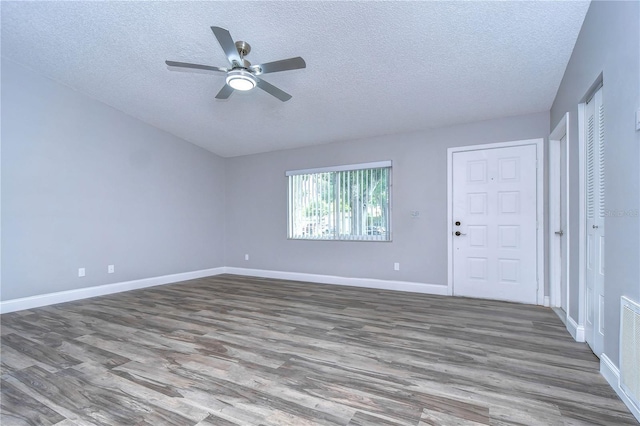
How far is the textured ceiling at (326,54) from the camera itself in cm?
264

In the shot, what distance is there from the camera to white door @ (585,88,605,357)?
7.43 feet

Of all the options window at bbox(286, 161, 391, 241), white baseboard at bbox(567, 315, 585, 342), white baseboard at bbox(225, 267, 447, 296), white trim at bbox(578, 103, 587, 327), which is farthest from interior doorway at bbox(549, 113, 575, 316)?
window at bbox(286, 161, 391, 241)

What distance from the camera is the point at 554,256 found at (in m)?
3.80

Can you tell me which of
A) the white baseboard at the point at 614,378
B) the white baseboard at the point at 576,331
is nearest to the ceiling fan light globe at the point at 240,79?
the white baseboard at the point at 614,378

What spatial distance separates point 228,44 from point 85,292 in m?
4.15

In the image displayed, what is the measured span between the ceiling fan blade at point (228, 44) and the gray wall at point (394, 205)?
293 cm

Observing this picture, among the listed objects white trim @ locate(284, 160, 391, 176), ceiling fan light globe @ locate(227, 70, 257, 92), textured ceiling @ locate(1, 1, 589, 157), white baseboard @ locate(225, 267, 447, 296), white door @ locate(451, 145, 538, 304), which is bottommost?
white baseboard @ locate(225, 267, 447, 296)

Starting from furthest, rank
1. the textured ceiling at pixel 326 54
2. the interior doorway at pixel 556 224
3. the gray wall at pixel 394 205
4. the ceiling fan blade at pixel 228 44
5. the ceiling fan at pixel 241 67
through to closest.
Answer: the gray wall at pixel 394 205
the interior doorway at pixel 556 224
the textured ceiling at pixel 326 54
the ceiling fan at pixel 241 67
the ceiling fan blade at pixel 228 44

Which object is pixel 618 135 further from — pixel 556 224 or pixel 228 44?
pixel 228 44

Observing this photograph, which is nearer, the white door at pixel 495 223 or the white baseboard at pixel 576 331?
the white baseboard at pixel 576 331

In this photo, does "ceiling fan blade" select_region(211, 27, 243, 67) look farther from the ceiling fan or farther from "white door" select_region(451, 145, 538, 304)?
"white door" select_region(451, 145, 538, 304)

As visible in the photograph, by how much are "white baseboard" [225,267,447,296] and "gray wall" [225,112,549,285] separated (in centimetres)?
8

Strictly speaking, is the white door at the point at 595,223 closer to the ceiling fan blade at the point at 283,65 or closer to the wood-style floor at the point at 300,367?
the wood-style floor at the point at 300,367

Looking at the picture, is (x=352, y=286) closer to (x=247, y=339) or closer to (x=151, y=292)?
(x=247, y=339)
